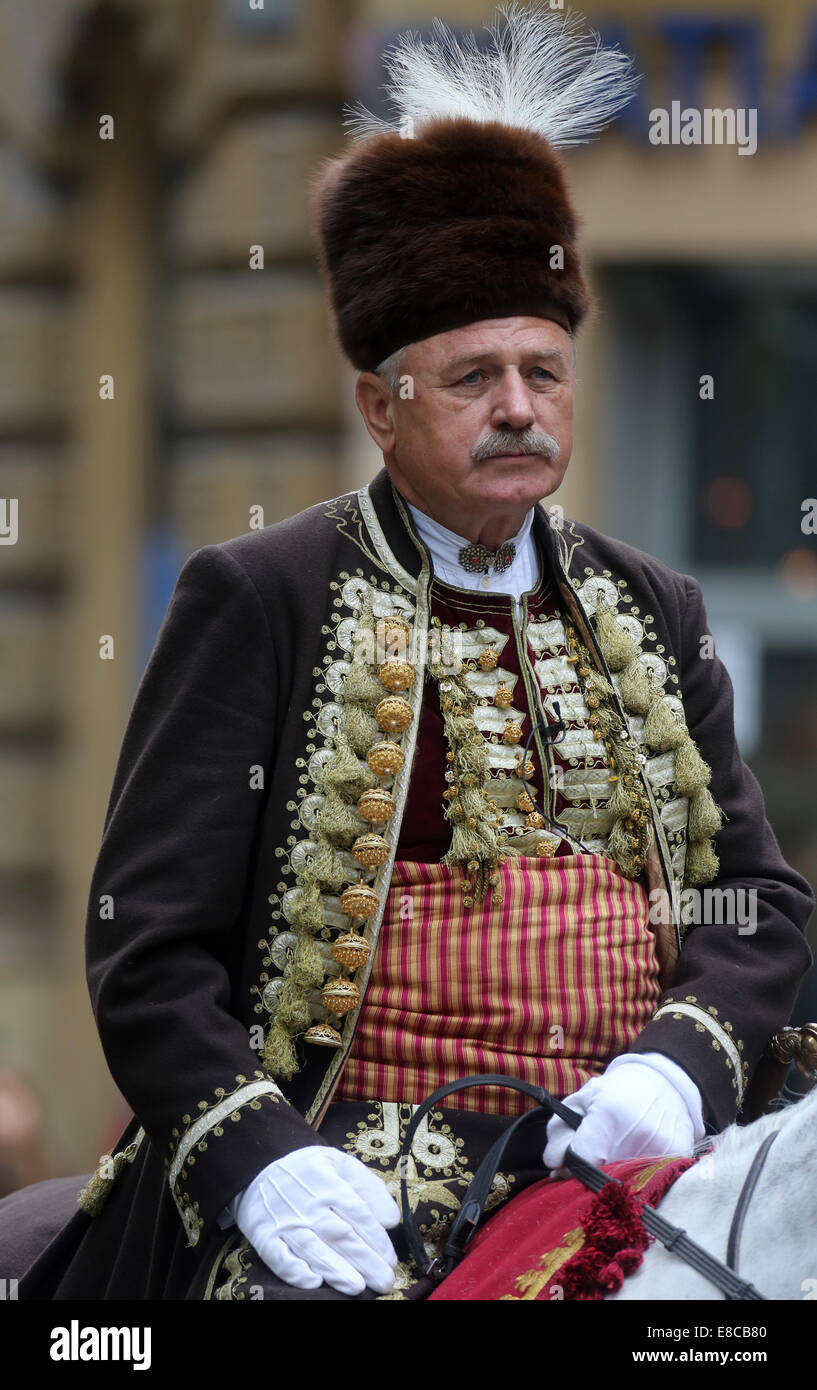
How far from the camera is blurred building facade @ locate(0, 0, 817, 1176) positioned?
7012mm

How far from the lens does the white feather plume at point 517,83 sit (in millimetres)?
2756

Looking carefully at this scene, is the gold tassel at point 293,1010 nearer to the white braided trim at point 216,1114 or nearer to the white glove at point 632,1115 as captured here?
the white braided trim at point 216,1114

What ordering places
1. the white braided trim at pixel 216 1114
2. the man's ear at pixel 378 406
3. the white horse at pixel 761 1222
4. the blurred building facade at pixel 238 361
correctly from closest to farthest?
the white horse at pixel 761 1222
the white braided trim at pixel 216 1114
the man's ear at pixel 378 406
the blurred building facade at pixel 238 361

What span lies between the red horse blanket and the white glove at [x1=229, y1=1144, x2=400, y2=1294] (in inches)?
3.8

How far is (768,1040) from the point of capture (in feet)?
8.82

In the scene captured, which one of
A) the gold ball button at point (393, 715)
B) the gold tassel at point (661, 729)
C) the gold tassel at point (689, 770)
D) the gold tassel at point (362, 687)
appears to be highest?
the gold tassel at point (362, 687)

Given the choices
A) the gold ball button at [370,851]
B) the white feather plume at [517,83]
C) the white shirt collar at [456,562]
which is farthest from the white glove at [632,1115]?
the white feather plume at [517,83]

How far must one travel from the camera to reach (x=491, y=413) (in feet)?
8.45

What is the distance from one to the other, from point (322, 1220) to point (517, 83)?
171 cm

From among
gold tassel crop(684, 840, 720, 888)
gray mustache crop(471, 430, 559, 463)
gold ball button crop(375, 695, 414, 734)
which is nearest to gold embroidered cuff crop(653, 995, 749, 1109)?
gold tassel crop(684, 840, 720, 888)

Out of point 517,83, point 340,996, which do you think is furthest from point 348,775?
point 517,83

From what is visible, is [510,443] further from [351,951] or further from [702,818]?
[351,951]

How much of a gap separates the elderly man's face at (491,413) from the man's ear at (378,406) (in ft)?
0.16
